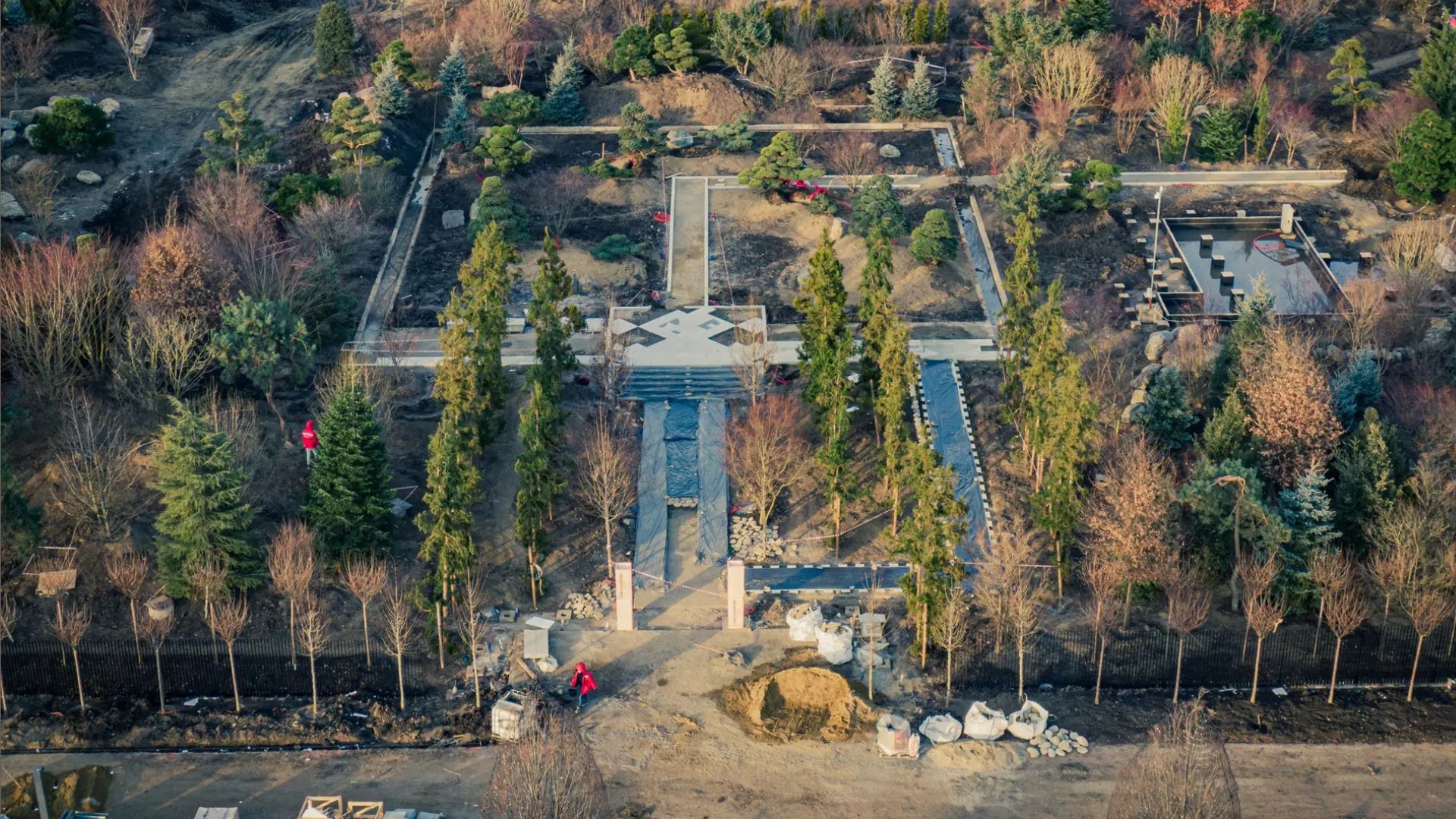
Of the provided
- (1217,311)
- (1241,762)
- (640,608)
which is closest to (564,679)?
(640,608)

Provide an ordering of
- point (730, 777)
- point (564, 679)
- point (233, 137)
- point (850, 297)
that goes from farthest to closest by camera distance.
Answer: point (233, 137)
point (850, 297)
point (564, 679)
point (730, 777)

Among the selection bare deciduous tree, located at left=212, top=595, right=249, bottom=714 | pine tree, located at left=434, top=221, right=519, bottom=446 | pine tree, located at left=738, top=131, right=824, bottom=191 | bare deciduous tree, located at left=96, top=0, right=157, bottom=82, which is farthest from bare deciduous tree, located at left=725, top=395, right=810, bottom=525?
bare deciduous tree, located at left=96, top=0, right=157, bottom=82

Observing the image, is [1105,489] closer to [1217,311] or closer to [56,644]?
[1217,311]

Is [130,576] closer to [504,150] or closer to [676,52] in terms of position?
[504,150]

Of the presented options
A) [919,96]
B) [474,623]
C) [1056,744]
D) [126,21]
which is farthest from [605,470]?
[126,21]

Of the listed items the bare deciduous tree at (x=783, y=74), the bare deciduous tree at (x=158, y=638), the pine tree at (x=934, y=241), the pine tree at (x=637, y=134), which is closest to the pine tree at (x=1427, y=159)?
the pine tree at (x=934, y=241)

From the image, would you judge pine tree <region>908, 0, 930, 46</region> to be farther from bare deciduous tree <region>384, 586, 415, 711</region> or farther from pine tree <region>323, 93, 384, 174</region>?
bare deciduous tree <region>384, 586, 415, 711</region>

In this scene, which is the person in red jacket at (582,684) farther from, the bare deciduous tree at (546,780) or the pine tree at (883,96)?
the pine tree at (883,96)
